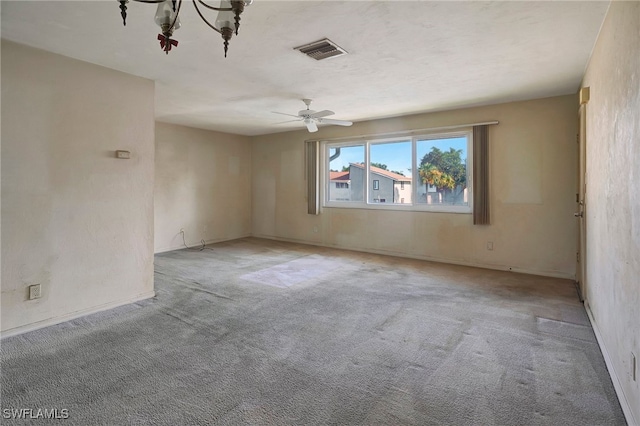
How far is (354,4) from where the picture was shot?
2.14 metres

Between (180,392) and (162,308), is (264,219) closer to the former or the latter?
(162,308)

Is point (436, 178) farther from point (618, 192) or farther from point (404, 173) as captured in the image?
point (618, 192)

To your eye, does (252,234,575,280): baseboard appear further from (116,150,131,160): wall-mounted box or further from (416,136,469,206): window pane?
(116,150,131,160): wall-mounted box

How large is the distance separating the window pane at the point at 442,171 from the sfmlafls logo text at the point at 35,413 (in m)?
5.12

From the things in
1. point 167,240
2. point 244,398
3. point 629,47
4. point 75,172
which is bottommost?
point 244,398

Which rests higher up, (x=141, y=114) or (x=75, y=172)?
(x=141, y=114)

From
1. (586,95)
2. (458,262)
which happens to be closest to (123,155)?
(586,95)

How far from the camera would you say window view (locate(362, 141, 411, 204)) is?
5.77 metres

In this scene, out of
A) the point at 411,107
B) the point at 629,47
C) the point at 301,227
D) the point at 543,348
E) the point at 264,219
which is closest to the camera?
the point at 629,47

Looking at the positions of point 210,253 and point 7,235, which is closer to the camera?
point 7,235

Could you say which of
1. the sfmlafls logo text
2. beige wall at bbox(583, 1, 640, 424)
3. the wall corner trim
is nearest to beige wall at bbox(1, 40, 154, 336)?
the sfmlafls logo text

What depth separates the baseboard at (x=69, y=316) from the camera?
8.81ft

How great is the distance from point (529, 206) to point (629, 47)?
10.6 feet

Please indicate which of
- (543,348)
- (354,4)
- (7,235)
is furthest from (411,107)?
(7,235)
